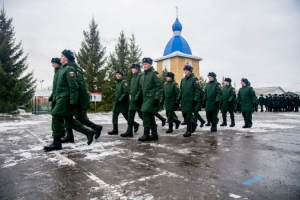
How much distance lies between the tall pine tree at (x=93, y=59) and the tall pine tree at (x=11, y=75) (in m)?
4.72

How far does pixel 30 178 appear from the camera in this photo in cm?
302

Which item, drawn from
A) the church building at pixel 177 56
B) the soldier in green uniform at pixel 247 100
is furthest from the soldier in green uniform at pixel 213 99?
the church building at pixel 177 56

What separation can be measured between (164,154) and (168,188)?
1.65 metres

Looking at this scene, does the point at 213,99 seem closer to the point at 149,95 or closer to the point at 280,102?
the point at 149,95

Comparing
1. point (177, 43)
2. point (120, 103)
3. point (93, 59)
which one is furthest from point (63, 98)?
point (177, 43)

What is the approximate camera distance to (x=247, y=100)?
29.4 ft

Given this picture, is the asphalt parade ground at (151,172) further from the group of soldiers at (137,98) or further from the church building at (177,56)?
the church building at (177,56)

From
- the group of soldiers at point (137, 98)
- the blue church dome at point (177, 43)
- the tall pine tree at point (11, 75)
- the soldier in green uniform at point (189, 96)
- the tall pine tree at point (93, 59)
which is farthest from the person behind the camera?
the blue church dome at point (177, 43)

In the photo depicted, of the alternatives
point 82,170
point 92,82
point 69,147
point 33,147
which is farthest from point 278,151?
point 92,82

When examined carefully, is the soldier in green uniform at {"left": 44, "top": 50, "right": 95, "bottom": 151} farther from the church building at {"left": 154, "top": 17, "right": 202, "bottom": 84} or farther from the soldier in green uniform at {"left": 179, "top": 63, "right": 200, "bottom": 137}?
the church building at {"left": 154, "top": 17, "right": 202, "bottom": 84}

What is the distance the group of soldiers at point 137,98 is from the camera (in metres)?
4.71

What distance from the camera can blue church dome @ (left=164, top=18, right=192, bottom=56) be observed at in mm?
33062

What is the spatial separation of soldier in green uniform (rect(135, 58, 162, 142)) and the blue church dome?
2799 centimetres

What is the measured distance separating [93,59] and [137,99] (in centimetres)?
1698
